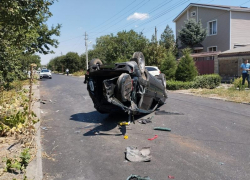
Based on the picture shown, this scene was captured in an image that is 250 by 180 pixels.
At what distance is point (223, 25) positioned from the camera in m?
27.7

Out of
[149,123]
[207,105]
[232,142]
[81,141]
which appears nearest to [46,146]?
[81,141]

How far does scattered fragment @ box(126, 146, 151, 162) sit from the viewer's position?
440 centimetres

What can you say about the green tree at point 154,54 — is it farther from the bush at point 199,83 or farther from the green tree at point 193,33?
the bush at point 199,83

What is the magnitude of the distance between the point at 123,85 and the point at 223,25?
25.9 metres

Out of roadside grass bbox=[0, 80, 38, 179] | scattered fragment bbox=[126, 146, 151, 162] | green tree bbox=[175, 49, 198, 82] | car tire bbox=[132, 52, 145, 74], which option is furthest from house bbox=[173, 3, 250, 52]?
roadside grass bbox=[0, 80, 38, 179]

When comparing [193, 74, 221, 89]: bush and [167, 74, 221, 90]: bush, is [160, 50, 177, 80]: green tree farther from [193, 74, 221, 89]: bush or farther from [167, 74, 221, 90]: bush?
[193, 74, 221, 89]: bush

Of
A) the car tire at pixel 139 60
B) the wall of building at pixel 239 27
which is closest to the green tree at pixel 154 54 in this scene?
the wall of building at pixel 239 27

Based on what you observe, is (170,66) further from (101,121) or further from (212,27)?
(212,27)

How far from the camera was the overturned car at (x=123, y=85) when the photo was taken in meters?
5.87

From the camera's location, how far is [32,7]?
531cm

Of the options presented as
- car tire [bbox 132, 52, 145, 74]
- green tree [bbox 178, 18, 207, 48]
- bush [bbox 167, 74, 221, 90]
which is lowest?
bush [bbox 167, 74, 221, 90]

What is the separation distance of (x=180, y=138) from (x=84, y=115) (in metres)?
3.89

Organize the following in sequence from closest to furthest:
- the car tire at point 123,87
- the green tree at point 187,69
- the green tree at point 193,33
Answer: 1. the car tire at point 123,87
2. the green tree at point 187,69
3. the green tree at point 193,33

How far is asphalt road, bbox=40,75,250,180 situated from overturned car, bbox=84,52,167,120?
0.63m
